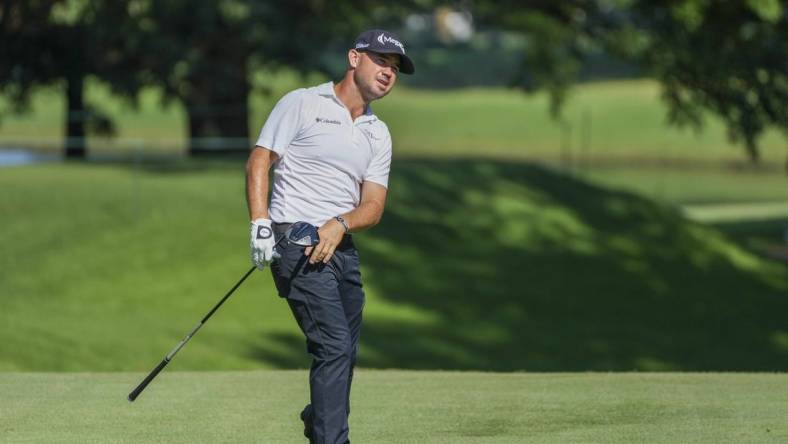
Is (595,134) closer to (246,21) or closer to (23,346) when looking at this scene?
(246,21)

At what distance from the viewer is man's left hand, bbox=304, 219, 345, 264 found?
25.9 feet

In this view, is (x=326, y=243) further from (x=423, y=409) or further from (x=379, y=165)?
(x=423, y=409)

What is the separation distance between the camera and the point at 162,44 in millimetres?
35500

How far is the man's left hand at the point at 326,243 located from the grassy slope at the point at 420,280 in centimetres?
1130

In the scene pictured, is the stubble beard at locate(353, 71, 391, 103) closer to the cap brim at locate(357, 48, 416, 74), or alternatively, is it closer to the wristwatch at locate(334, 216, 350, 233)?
the cap brim at locate(357, 48, 416, 74)

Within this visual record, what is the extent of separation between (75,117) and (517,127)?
4714 cm

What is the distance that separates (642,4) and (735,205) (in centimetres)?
2323

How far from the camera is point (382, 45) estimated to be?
8.01m

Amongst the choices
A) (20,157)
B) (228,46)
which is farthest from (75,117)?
(228,46)

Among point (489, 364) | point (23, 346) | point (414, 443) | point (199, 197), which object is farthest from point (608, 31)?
point (414, 443)

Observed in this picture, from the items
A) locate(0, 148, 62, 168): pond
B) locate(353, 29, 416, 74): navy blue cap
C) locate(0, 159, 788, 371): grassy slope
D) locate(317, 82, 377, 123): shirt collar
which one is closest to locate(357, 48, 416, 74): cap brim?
locate(353, 29, 416, 74): navy blue cap

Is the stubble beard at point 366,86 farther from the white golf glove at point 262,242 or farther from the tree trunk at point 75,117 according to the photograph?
the tree trunk at point 75,117

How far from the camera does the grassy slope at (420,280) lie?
2180cm

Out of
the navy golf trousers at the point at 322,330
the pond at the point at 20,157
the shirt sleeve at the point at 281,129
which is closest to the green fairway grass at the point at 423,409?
the navy golf trousers at the point at 322,330
